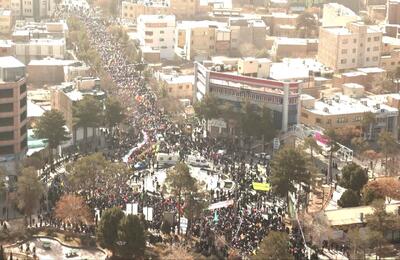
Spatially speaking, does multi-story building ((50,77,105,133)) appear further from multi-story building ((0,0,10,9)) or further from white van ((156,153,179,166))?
multi-story building ((0,0,10,9))

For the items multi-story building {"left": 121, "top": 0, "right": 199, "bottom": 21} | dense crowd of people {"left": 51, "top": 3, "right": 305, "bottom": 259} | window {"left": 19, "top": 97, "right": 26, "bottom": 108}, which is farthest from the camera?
multi-story building {"left": 121, "top": 0, "right": 199, "bottom": 21}

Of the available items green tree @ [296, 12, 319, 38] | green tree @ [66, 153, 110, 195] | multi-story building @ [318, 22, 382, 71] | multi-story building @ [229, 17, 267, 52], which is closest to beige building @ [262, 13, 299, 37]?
green tree @ [296, 12, 319, 38]

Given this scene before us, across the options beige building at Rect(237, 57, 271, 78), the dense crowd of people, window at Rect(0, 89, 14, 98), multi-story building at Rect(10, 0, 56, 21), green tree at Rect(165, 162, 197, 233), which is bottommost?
the dense crowd of people

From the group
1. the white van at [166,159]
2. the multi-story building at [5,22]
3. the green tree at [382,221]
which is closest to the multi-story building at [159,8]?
the multi-story building at [5,22]

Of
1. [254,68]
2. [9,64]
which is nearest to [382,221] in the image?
[9,64]

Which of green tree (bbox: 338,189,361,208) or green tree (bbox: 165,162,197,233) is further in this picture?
green tree (bbox: 338,189,361,208)

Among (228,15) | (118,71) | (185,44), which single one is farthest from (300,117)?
(228,15)

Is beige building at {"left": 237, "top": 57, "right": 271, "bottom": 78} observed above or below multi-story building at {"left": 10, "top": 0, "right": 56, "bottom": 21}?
below
